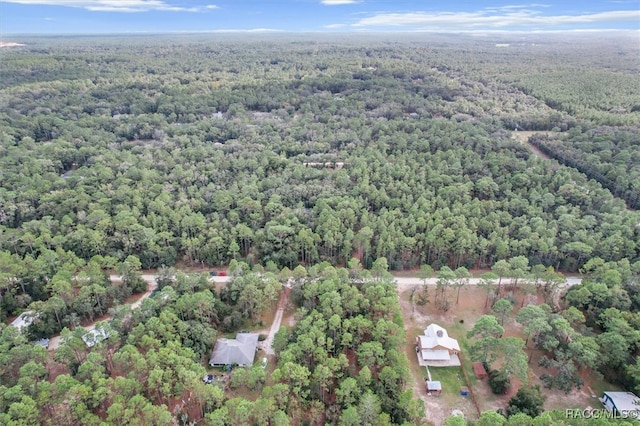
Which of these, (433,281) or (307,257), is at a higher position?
(307,257)

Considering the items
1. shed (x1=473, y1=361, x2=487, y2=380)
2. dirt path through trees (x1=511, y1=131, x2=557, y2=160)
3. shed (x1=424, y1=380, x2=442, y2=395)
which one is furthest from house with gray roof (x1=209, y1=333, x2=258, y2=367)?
dirt path through trees (x1=511, y1=131, x2=557, y2=160)

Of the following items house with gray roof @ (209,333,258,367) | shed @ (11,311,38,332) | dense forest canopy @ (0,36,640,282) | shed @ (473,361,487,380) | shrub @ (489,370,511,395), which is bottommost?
shed @ (473,361,487,380)

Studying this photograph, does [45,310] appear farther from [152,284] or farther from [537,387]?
[537,387]

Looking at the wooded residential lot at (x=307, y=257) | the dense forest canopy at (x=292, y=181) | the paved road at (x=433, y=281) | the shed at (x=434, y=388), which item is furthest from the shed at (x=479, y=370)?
the dense forest canopy at (x=292, y=181)

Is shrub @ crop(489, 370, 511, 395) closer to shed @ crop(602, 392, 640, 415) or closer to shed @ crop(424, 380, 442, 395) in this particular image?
shed @ crop(424, 380, 442, 395)

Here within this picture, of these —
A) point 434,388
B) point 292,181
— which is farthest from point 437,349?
point 292,181

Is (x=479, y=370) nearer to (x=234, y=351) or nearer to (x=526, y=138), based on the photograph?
(x=234, y=351)
